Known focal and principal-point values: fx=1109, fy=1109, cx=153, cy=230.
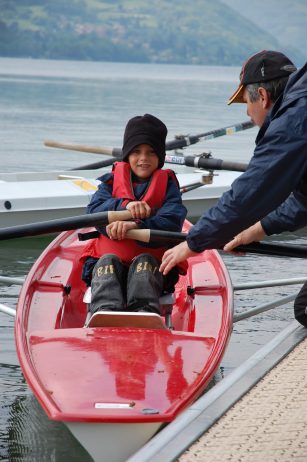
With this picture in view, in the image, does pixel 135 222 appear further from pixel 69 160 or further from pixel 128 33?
pixel 128 33

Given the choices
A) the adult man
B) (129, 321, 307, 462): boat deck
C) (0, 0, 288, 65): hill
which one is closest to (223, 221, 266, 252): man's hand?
the adult man

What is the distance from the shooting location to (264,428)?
4.34m

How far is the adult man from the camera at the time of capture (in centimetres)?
412

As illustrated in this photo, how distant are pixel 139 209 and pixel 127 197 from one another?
0.21 meters

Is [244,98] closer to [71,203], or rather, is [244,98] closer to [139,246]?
[139,246]

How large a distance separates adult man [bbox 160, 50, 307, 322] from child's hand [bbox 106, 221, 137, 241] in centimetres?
142

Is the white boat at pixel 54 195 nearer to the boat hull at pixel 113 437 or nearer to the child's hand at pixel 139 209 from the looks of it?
the child's hand at pixel 139 209

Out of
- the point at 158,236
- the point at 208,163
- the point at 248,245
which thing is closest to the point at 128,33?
the point at 208,163

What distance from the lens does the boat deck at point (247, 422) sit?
408 centimetres

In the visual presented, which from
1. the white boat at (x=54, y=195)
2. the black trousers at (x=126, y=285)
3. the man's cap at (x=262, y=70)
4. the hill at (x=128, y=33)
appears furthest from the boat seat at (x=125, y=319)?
the hill at (x=128, y=33)

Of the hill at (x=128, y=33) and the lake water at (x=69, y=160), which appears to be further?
the hill at (x=128, y=33)

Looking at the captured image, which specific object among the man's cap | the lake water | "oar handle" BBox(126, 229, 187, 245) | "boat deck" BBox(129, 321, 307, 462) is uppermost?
the man's cap

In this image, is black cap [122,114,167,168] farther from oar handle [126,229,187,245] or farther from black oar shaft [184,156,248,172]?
black oar shaft [184,156,248,172]

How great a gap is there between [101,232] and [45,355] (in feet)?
4.51
